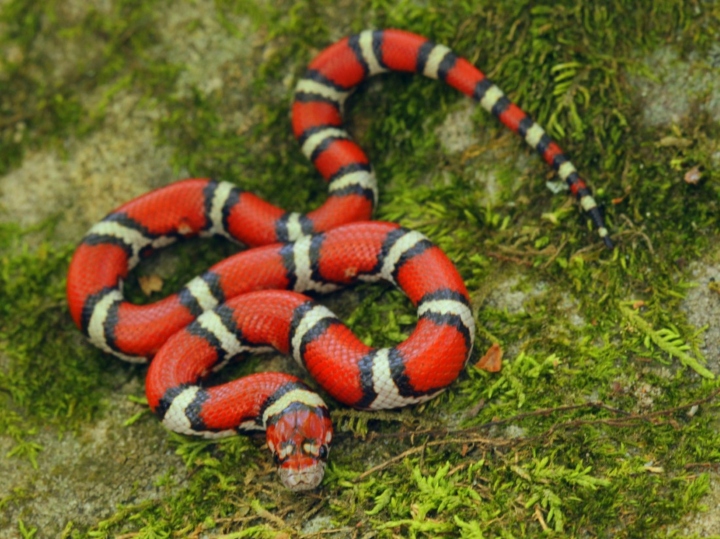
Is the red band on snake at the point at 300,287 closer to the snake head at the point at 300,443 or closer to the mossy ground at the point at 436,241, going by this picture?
the snake head at the point at 300,443

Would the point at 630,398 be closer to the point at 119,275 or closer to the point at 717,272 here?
the point at 717,272

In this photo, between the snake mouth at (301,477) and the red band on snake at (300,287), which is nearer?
the snake mouth at (301,477)

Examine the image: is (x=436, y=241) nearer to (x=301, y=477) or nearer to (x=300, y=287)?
(x=300, y=287)

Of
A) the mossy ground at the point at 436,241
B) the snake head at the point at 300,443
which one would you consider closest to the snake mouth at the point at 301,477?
the snake head at the point at 300,443

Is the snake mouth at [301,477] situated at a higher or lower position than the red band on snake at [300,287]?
lower

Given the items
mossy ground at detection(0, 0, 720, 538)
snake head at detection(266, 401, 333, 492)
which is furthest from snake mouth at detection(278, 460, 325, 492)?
mossy ground at detection(0, 0, 720, 538)

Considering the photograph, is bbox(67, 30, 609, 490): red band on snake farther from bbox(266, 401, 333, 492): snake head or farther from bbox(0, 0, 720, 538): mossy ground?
bbox(0, 0, 720, 538): mossy ground
